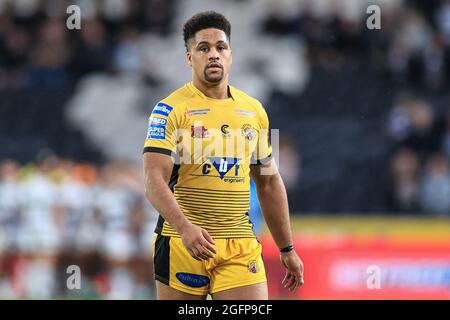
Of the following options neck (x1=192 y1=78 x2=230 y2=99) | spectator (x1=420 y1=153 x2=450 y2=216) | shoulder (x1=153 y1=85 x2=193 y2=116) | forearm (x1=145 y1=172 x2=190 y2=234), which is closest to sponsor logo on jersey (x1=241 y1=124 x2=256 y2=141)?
neck (x1=192 y1=78 x2=230 y2=99)

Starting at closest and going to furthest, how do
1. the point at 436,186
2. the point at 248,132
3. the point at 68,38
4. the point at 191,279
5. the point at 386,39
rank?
the point at 191,279
the point at 248,132
the point at 436,186
the point at 386,39
the point at 68,38

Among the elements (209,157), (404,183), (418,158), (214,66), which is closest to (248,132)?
(209,157)

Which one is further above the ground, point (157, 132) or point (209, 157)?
point (157, 132)

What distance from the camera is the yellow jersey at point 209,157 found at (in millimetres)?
5918

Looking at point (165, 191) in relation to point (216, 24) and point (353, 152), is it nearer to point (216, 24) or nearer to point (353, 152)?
point (216, 24)

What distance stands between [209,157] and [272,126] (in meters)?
8.54

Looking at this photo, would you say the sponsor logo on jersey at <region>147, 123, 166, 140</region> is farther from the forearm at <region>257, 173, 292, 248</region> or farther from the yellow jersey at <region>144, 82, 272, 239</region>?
the forearm at <region>257, 173, 292, 248</region>

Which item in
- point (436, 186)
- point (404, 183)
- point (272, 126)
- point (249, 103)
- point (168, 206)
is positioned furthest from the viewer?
point (272, 126)

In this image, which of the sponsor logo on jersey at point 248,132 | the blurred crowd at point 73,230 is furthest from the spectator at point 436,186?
the sponsor logo on jersey at point 248,132

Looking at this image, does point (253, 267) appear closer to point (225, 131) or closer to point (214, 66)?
point (225, 131)

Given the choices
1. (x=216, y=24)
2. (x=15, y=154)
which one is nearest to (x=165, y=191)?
(x=216, y=24)

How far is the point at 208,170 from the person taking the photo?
19.6ft

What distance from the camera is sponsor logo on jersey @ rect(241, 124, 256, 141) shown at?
6.04 meters

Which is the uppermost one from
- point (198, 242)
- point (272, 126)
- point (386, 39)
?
point (386, 39)
